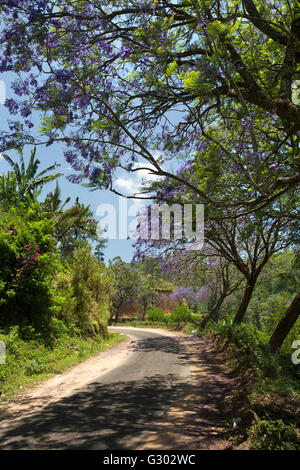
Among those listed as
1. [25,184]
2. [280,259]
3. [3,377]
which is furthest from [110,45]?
[25,184]

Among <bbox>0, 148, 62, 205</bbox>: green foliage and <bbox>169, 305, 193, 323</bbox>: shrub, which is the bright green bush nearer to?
<bbox>0, 148, 62, 205</bbox>: green foliage

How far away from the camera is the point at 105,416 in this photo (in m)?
5.09

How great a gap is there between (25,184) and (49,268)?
11734 mm

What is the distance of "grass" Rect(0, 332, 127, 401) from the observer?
7.24m

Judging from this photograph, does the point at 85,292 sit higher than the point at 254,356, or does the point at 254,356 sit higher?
the point at 85,292

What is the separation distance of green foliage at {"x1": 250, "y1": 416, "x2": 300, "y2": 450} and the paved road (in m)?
1.40

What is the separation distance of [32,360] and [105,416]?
14.7ft

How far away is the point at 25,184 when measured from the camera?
20719 mm

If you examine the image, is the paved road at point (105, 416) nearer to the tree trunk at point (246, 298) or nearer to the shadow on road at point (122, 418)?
the shadow on road at point (122, 418)
